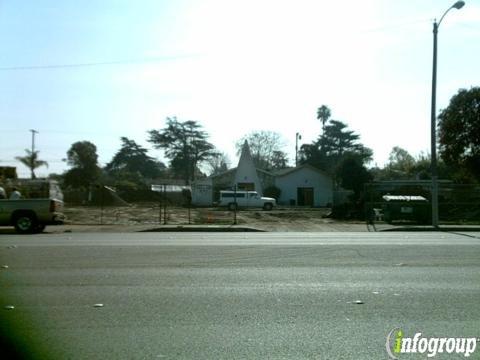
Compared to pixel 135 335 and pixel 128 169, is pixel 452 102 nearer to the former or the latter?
pixel 135 335

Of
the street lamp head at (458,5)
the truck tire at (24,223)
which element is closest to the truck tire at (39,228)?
the truck tire at (24,223)

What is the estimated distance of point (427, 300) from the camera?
7.94 meters

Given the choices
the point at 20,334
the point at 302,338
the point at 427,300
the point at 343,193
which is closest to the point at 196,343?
the point at 302,338

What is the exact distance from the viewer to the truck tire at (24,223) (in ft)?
70.6

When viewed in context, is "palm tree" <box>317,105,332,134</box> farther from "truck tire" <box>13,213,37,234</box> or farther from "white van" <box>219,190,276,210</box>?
"truck tire" <box>13,213,37,234</box>

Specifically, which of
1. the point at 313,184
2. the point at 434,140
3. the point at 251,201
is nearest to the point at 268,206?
the point at 251,201

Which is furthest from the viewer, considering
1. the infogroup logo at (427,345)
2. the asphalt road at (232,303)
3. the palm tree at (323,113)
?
the palm tree at (323,113)

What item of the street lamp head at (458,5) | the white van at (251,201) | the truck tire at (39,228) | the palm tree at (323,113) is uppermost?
the palm tree at (323,113)

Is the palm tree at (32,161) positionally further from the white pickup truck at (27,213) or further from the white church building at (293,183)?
the white pickup truck at (27,213)

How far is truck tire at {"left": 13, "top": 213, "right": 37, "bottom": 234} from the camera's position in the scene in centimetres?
2152

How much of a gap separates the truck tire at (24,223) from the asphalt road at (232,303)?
8.88 m

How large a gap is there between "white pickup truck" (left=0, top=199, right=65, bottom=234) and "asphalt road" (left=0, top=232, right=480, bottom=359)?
8.91 metres

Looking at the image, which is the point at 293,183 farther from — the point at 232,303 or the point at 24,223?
the point at 232,303

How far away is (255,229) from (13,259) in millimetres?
13105
